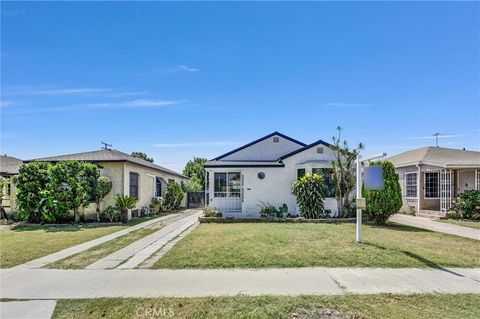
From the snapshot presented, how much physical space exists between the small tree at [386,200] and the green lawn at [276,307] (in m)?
9.46

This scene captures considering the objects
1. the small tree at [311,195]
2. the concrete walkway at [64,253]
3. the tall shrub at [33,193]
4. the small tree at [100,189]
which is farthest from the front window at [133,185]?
the small tree at [311,195]

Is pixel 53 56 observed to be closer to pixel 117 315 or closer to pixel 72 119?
pixel 72 119

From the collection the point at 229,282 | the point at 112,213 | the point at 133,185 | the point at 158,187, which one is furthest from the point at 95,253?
the point at 158,187

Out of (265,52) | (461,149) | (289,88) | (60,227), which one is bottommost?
(60,227)

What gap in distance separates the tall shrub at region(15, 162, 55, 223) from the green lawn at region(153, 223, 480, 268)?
9456 millimetres

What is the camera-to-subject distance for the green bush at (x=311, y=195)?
1573cm

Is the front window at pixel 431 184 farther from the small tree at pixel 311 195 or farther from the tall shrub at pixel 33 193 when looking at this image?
the tall shrub at pixel 33 193

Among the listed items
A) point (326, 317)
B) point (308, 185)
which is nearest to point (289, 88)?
point (308, 185)

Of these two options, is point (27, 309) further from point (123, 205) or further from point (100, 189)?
point (100, 189)

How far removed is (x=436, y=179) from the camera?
769 inches

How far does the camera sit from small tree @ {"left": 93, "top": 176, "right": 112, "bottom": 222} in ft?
53.0

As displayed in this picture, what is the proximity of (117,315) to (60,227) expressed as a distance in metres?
12.2

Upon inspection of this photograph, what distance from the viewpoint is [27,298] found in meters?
4.98

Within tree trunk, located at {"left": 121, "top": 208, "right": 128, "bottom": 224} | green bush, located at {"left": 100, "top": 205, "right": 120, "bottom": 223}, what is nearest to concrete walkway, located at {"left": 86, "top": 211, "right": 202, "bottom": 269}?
tree trunk, located at {"left": 121, "top": 208, "right": 128, "bottom": 224}
